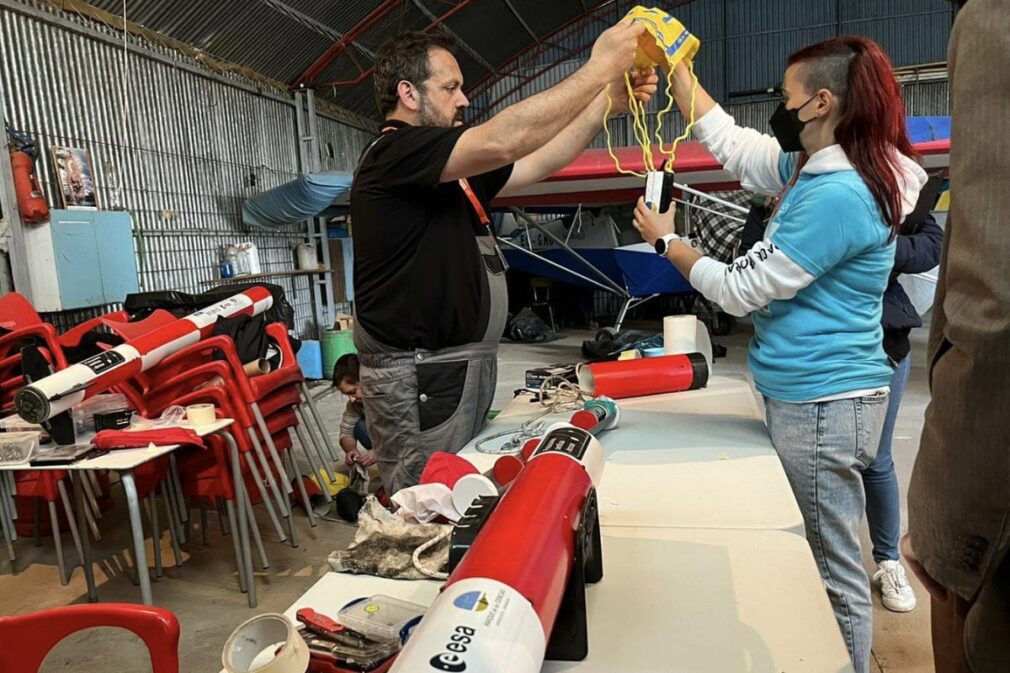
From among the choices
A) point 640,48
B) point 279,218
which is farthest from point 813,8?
point 640,48

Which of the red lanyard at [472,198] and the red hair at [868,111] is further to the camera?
the red lanyard at [472,198]

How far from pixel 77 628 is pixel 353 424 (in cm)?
275

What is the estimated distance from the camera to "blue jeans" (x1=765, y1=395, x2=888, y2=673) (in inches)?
55.2

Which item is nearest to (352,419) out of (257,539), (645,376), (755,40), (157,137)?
(257,539)

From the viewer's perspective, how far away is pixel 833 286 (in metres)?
1.38

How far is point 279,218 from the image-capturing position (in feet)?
21.5

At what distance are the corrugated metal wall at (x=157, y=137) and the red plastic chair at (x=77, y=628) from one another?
14.5 ft

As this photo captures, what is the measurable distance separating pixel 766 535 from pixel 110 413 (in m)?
2.28

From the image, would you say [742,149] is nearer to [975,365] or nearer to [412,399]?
[412,399]

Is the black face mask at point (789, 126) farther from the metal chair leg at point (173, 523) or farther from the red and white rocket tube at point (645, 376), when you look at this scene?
the metal chair leg at point (173, 523)

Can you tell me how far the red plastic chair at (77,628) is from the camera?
927mm

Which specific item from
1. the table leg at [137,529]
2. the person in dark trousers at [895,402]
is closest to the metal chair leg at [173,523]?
the table leg at [137,529]

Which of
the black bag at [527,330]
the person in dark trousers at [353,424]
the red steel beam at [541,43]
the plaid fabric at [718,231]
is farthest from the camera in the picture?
the red steel beam at [541,43]

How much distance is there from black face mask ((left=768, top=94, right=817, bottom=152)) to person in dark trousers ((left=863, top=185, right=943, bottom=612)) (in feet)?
2.82
